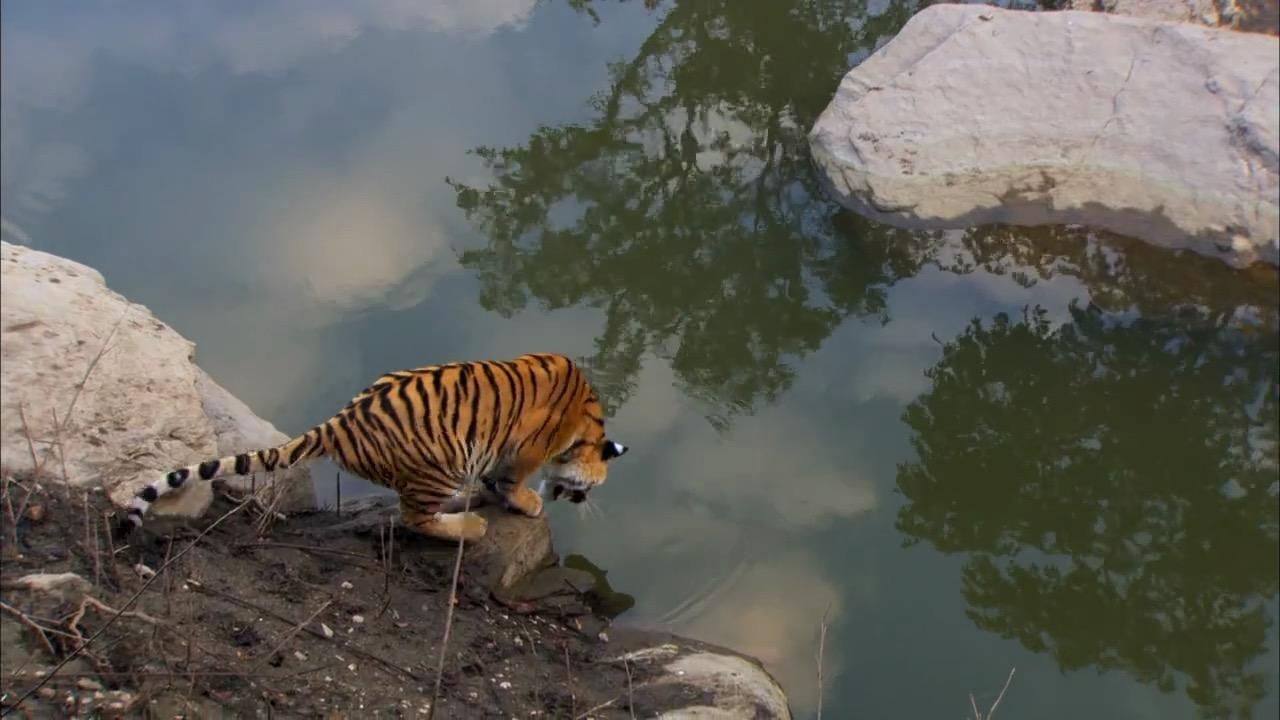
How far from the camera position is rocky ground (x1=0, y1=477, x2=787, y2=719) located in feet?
9.56

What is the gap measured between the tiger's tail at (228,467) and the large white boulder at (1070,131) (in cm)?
357

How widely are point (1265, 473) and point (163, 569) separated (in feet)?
14.1

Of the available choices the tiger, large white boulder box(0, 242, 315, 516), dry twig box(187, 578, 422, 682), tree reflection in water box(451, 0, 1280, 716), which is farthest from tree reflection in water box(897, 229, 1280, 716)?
large white boulder box(0, 242, 315, 516)

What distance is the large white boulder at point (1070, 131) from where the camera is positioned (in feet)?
17.5

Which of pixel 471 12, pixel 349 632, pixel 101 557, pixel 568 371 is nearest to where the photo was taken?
pixel 101 557

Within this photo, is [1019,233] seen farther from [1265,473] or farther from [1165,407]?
[1265,473]

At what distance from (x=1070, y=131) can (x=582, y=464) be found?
3274 millimetres

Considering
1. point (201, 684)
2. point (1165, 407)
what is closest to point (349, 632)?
point (201, 684)

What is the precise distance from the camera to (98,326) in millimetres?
3697

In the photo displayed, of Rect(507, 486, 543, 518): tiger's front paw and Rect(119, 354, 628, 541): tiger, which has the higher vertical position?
Rect(119, 354, 628, 541): tiger

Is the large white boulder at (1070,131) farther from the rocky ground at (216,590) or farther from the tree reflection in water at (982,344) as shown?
the rocky ground at (216,590)

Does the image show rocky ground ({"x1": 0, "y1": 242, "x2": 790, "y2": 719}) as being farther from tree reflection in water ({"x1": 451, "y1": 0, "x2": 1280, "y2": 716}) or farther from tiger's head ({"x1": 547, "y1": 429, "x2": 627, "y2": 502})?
tree reflection in water ({"x1": 451, "y1": 0, "x2": 1280, "y2": 716})

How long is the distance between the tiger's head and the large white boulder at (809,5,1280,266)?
243cm

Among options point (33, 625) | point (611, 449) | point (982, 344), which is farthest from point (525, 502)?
point (982, 344)
